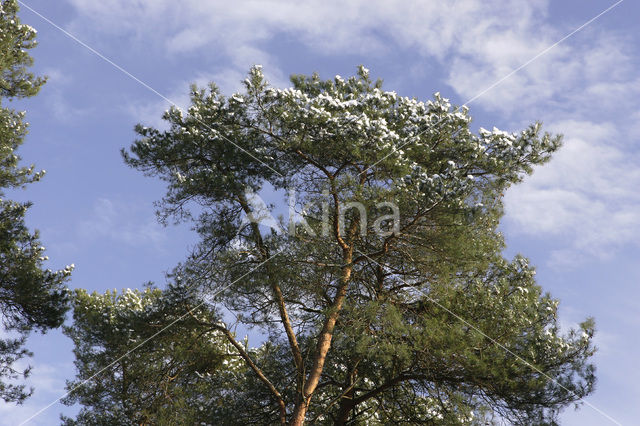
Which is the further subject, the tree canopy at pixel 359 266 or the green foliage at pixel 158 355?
the green foliage at pixel 158 355

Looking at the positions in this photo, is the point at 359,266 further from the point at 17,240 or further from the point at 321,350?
the point at 17,240

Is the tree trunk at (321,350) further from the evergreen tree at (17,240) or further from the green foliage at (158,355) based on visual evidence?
the evergreen tree at (17,240)

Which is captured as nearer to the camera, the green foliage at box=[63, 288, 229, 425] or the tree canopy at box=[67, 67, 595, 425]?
the tree canopy at box=[67, 67, 595, 425]

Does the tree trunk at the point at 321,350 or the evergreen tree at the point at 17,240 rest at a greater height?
the evergreen tree at the point at 17,240

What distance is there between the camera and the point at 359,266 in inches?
549

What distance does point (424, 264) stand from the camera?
13359 mm

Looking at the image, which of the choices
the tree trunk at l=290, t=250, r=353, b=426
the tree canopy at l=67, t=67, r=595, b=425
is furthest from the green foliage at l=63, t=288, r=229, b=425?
the tree trunk at l=290, t=250, r=353, b=426

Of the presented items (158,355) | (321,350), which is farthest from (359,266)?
(158,355)

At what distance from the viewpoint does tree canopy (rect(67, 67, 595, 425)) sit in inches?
488

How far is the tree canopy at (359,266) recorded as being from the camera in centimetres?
1239

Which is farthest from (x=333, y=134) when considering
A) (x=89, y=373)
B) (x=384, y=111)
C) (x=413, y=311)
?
(x=89, y=373)

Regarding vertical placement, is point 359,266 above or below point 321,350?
above

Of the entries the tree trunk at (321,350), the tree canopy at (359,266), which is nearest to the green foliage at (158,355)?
the tree canopy at (359,266)

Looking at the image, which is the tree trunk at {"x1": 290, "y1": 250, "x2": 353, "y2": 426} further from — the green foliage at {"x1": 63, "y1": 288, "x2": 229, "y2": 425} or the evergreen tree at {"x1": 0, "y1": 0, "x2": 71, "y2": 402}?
the evergreen tree at {"x1": 0, "y1": 0, "x2": 71, "y2": 402}
